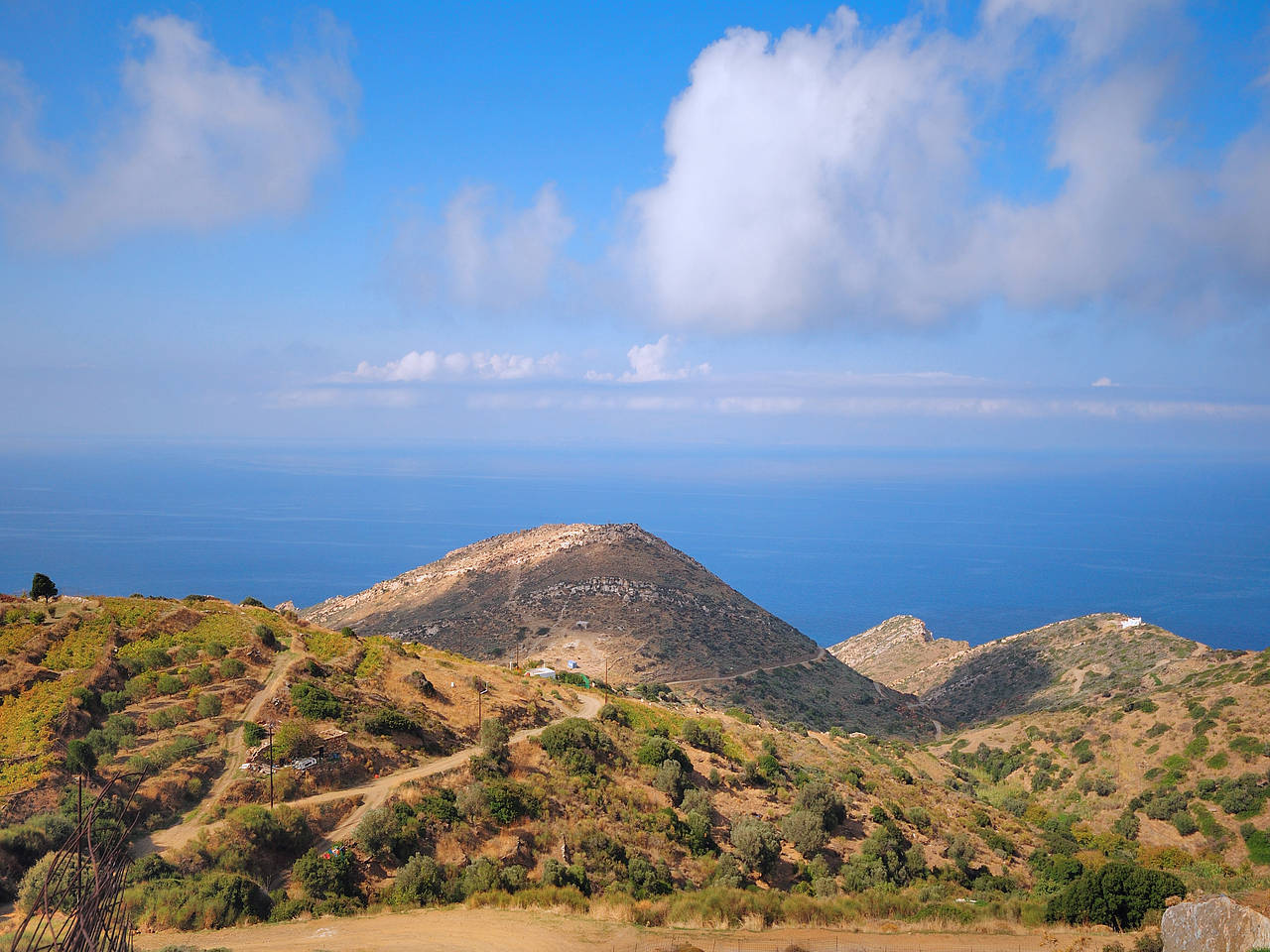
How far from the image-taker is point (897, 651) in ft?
281

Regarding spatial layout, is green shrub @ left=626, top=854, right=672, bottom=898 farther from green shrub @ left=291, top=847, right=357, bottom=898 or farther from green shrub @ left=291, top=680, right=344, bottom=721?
green shrub @ left=291, top=680, right=344, bottom=721

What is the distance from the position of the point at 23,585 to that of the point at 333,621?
11266cm

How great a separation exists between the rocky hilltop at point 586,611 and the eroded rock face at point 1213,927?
129ft

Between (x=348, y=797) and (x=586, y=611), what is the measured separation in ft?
130

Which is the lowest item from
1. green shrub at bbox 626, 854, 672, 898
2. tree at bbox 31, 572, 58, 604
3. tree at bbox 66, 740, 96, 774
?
green shrub at bbox 626, 854, 672, 898

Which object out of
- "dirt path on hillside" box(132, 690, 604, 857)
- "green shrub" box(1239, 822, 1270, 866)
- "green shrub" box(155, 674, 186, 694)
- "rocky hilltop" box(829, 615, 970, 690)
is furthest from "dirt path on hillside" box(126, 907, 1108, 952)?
"rocky hilltop" box(829, 615, 970, 690)

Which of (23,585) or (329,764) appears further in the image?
(23,585)

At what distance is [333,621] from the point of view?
2689 inches

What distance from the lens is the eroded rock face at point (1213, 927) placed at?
11969 mm

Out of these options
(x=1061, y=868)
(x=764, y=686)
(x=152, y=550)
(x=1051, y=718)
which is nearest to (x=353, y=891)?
(x=1061, y=868)

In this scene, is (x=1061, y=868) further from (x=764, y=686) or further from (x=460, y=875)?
(x=764, y=686)

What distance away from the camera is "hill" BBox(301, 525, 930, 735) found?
2084 inches

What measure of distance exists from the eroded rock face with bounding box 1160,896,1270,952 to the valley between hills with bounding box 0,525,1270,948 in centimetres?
224

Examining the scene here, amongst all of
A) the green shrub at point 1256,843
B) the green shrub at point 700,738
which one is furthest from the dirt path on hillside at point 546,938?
the green shrub at point 1256,843
